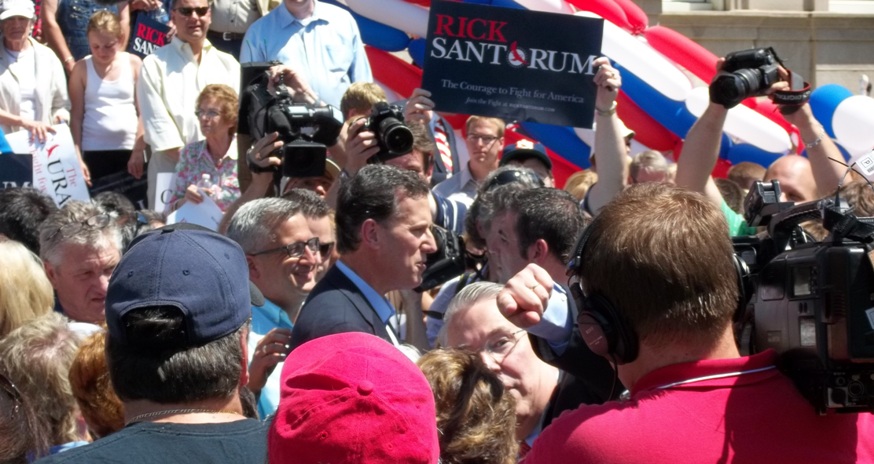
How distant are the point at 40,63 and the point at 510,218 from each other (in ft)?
15.4

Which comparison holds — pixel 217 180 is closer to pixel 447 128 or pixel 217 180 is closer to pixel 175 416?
pixel 447 128

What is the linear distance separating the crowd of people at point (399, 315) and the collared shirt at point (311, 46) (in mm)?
649

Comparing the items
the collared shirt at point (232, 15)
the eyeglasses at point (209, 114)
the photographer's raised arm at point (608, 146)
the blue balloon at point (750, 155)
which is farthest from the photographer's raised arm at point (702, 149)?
the collared shirt at point (232, 15)

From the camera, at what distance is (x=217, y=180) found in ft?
21.2

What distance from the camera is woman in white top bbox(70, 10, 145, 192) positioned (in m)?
8.04

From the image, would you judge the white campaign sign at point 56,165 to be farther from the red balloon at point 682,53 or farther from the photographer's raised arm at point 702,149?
the red balloon at point 682,53

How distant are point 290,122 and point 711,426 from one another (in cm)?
296

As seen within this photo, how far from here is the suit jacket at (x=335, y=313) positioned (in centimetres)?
360

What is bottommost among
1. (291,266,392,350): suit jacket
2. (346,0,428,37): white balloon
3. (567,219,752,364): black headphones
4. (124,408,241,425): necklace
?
(291,266,392,350): suit jacket

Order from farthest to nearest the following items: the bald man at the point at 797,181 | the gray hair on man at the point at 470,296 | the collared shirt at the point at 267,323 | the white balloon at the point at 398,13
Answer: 1. the white balloon at the point at 398,13
2. the bald man at the point at 797,181
3. the collared shirt at the point at 267,323
4. the gray hair on man at the point at 470,296

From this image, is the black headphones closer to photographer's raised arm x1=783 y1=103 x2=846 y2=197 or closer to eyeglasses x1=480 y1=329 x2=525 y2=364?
eyeglasses x1=480 y1=329 x2=525 y2=364

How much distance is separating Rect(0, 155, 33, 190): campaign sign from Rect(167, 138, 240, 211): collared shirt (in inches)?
28.1

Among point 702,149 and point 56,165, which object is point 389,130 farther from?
point 56,165

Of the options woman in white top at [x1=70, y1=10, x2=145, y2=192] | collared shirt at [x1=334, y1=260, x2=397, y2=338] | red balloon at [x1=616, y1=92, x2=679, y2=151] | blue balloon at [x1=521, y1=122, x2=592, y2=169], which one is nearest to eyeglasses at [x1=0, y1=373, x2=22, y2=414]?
collared shirt at [x1=334, y1=260, x2=397, y2=338]
